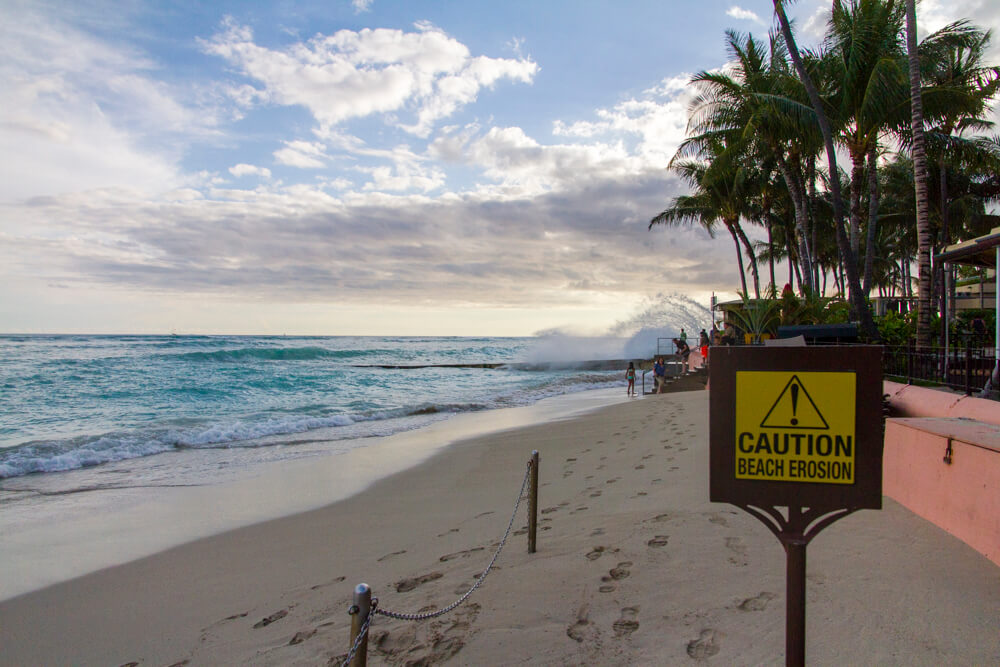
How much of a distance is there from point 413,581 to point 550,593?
1.22 meters

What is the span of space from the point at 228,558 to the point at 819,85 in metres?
19.2

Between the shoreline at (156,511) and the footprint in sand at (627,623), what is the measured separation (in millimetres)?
5374

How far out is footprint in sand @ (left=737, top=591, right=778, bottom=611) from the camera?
→ 3539 millimetres

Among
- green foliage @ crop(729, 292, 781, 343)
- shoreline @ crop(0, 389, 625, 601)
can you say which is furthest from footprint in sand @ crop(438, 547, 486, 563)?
green foliage @ crop(729, 292, 781, 343)

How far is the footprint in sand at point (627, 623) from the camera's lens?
3.40 metres

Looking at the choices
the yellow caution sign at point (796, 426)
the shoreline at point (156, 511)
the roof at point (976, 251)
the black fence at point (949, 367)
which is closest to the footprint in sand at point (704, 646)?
the yellow caution sign at point (796, 426)

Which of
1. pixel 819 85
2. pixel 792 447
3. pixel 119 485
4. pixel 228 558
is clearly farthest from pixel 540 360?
pixel 792 447

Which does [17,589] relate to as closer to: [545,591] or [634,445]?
[545,591]

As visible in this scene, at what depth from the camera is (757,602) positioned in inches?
142

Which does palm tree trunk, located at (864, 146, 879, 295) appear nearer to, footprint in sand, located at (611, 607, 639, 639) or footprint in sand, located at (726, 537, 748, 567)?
footprint in sand, located at (726, 537, 748, 567)

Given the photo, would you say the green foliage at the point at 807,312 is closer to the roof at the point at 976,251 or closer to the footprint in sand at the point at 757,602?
the roof at the point at 976,251

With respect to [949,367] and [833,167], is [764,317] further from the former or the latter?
[949,367]

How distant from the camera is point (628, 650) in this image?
322cm

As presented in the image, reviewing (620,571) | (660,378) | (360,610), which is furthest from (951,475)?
(660,378)
